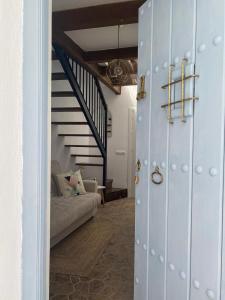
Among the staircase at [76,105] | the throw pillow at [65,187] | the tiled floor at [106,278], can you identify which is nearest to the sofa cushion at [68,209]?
the throw pillow at [65,187]

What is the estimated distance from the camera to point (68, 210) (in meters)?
3.09

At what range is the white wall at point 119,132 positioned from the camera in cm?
586

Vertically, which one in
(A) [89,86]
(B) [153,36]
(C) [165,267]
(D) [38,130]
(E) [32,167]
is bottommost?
(C) [165,267]

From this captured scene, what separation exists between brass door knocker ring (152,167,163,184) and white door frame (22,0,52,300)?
56 centimetres

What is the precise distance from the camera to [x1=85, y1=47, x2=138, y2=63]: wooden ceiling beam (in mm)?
3420

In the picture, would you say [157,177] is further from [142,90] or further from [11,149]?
[11,149]

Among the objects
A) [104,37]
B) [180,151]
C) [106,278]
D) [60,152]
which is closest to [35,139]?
[180,151]

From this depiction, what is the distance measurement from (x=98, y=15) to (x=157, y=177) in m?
1.92

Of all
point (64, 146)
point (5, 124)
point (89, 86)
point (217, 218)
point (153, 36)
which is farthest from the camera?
point (64, 146)

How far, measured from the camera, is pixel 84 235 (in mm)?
3273

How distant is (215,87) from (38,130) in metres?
0.66

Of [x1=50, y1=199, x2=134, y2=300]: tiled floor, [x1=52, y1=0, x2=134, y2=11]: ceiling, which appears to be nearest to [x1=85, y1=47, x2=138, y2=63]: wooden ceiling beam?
[x1=52, y1=0, x2=134, y2=11]: ceiling

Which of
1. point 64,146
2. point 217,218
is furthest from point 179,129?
point 64,146

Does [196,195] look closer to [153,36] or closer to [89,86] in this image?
[153,36]
